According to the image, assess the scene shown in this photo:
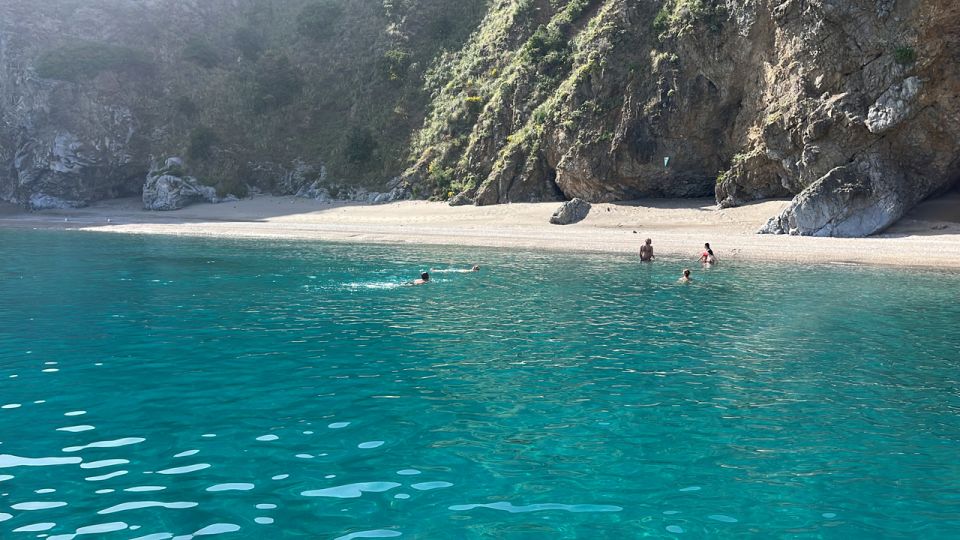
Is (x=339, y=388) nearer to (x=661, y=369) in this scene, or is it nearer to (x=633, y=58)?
(x=661, y=369)

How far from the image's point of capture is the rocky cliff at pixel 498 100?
125 ft

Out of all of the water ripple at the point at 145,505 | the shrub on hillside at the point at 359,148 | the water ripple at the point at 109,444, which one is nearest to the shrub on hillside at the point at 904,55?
the water ripple at the point at 109,444

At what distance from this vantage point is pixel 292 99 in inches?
2955

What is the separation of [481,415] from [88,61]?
79.2m

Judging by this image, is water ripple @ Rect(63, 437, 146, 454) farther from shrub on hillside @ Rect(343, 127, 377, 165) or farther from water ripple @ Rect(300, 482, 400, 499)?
shrub on hillside @ Rect(343, 127, 377, 165)

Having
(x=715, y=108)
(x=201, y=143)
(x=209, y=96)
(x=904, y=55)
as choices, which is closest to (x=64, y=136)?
(x=201, y=143)

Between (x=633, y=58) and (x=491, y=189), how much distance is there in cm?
1452

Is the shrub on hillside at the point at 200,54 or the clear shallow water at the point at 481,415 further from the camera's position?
the shrub on hillside at the point at 200,54

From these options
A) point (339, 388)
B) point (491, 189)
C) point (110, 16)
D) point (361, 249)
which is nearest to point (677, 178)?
point (491, 189)

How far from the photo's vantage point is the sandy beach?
33781 mm

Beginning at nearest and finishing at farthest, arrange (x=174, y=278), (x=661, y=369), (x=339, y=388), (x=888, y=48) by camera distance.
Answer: (x=339, y=388) < (x=661, y=369) < (x=174, y=278) < (x=888, y=48)

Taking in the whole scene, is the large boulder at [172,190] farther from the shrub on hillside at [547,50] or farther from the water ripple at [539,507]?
the water ripple at [539,507]

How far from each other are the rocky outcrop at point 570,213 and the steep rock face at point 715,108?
3944 millimetres

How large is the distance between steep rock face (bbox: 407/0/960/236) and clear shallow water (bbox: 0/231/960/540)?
1978 centimetres
